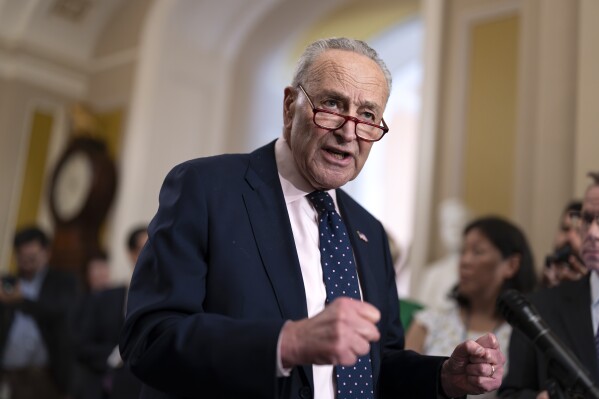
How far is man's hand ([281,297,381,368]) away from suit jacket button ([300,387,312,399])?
25cm

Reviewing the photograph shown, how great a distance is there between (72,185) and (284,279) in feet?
22.8

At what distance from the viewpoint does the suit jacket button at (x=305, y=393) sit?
4.63 feet

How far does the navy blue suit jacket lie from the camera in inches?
50.1

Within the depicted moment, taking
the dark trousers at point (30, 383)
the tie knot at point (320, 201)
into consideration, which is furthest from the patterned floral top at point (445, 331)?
the dark trousers at point (30, 383)

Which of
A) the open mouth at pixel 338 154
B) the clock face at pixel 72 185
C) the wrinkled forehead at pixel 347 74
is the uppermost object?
the clock face at pixel 72 185

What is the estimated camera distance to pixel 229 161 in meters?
1.62

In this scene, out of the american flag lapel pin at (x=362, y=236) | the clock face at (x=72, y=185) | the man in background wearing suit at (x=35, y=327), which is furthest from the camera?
the clock face at (x=72, y=185)

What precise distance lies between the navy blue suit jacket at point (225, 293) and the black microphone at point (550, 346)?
0.95 ft

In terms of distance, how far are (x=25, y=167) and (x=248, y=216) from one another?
762 centimetres

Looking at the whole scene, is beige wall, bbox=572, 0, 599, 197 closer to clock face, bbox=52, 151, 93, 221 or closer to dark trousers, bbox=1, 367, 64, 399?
dark trousers, bbox=1, 367, 64, 399

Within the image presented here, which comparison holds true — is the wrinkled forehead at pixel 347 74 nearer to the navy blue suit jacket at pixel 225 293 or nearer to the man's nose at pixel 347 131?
the man's nose at pixel 347 131

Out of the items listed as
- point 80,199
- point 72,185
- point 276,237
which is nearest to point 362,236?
point 276,237

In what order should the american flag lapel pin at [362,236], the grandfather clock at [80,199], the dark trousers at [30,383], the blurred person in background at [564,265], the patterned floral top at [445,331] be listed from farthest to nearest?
the grandfather clock at [80,199]
the dark trousers at [30,383]
the patterned floral top at [445,331]
the blurred person in background at [564,265]
the american flag lapel pin at [362,236]

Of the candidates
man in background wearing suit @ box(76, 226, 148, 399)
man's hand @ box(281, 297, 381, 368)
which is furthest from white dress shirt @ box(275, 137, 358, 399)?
man in background wearing suit @ box(76, 226, 148, 399)
